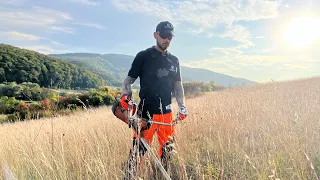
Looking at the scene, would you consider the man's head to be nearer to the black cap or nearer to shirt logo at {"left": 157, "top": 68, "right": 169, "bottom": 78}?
the black cap

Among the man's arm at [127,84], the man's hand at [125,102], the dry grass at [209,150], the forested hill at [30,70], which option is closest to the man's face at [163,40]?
the man's arm at [127,84]

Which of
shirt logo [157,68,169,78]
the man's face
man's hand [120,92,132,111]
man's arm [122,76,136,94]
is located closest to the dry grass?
man's hand [120,92,132,111]

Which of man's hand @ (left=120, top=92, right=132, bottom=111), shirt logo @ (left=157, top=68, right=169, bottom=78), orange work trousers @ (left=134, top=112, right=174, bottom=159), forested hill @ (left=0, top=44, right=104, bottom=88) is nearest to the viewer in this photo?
man's hand @ (left=120, top=92, right=132, bottom=111)

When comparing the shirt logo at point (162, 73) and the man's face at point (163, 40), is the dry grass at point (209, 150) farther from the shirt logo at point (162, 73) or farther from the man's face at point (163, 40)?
the man's face at point (163, 40)

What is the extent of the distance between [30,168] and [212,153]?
9.05 feet

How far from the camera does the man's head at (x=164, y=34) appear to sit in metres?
3.00

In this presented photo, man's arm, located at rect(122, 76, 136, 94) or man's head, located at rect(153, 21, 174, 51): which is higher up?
man's head, located at rect(153, 21, 174, 51)

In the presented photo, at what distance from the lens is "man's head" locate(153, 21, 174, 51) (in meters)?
3.00

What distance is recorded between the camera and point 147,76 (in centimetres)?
307

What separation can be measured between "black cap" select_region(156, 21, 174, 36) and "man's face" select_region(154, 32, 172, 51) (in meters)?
0.04

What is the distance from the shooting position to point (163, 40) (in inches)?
120

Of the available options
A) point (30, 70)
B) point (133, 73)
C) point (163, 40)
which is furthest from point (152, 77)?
point (30, 70)

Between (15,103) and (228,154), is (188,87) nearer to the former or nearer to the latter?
(15,103)

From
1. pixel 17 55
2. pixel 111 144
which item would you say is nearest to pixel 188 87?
pixel 111 144
